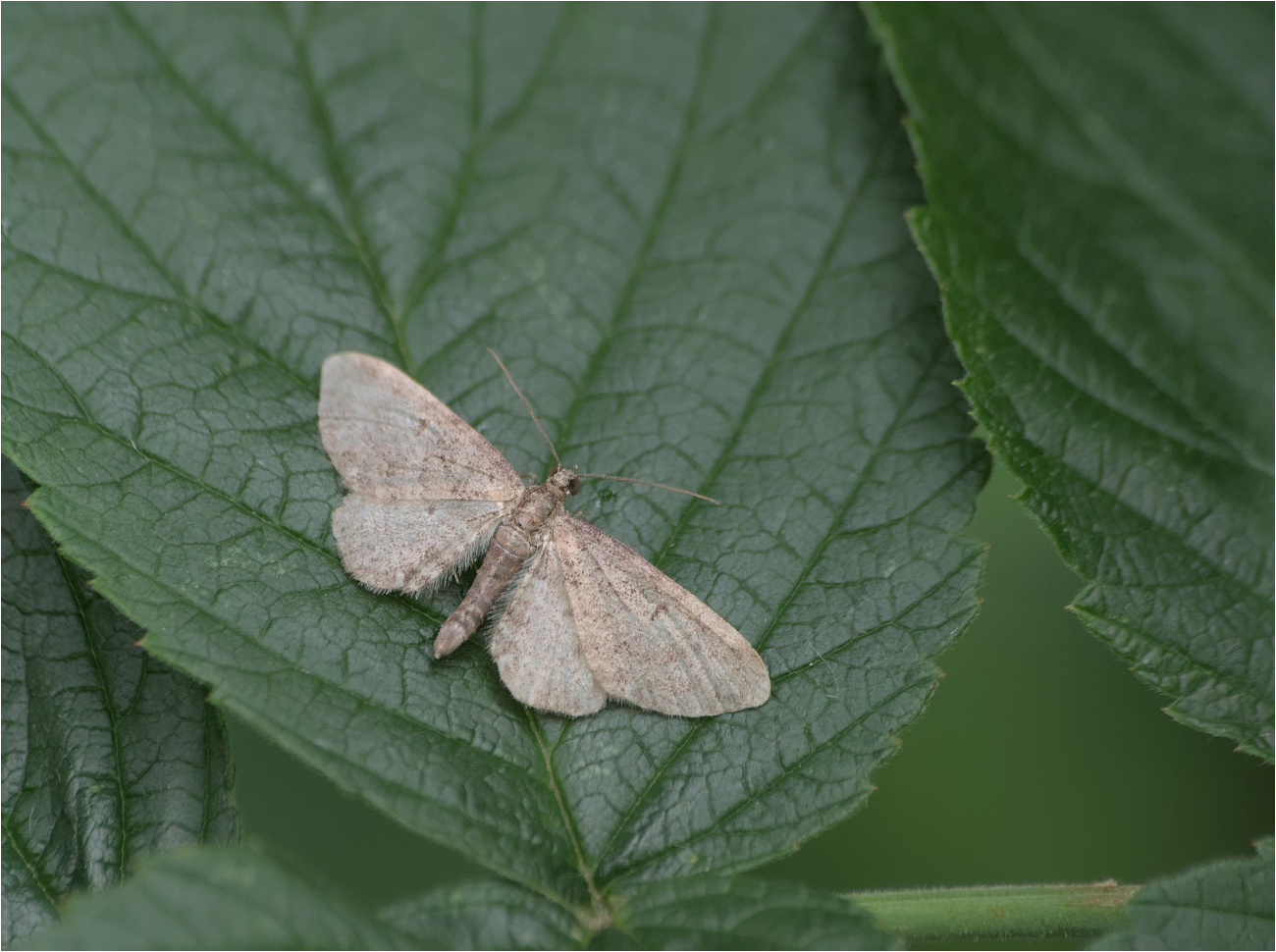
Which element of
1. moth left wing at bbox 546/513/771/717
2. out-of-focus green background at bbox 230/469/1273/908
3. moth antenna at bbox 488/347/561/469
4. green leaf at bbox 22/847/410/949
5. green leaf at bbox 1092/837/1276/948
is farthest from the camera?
out-of-focus green background at bbox 230/469/1273/908

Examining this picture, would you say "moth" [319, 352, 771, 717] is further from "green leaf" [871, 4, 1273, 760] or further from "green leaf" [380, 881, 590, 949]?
"green leaf" [871, 4, 1273, 760]

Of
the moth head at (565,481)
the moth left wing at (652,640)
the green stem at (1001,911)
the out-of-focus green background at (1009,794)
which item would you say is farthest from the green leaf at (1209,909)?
the moth head at (565,481)

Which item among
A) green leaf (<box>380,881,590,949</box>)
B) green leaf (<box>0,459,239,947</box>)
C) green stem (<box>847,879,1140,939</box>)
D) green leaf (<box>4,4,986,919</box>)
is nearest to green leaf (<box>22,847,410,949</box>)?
green leaf (<box>380,881,590,949</box>)

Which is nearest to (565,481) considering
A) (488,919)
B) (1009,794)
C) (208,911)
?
(488,919)

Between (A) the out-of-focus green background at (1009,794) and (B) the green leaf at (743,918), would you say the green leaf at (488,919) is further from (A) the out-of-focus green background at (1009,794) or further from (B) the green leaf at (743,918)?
(A) the out-of-focus green background at (1009,794)

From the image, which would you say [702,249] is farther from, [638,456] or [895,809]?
[895,809]

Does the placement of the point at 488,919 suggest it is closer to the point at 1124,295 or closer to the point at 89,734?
the point at 89,734
